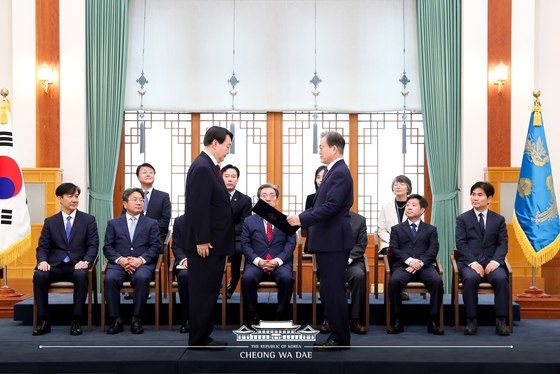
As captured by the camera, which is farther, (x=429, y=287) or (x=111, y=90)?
(x=111, y=90)

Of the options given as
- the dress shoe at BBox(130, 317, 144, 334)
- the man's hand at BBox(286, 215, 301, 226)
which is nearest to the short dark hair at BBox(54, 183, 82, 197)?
the dress shoe at BBox(130, 317, 144, 334)

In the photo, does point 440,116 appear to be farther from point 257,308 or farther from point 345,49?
point 257,308

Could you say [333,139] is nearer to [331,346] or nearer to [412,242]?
[331,346]

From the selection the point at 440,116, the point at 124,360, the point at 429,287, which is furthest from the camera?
the point at 440,116

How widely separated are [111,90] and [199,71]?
Answer: 1.00 m

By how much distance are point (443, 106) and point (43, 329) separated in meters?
4.81

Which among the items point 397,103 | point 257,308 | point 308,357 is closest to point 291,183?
point 397,103

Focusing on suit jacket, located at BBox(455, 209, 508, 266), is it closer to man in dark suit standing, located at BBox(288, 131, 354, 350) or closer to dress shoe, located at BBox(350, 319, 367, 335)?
dress shoe, located at BBox(350, 319, 367, 335)

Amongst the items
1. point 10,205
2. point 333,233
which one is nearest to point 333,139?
point 333,233

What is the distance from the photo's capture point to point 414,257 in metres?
6.56

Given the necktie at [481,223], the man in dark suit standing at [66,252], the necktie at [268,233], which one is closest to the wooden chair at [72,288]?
the man in dark suit standing at [66,252]

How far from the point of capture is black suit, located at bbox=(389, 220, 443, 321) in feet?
20.6

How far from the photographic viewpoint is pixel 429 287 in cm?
631

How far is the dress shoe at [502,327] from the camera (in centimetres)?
621
